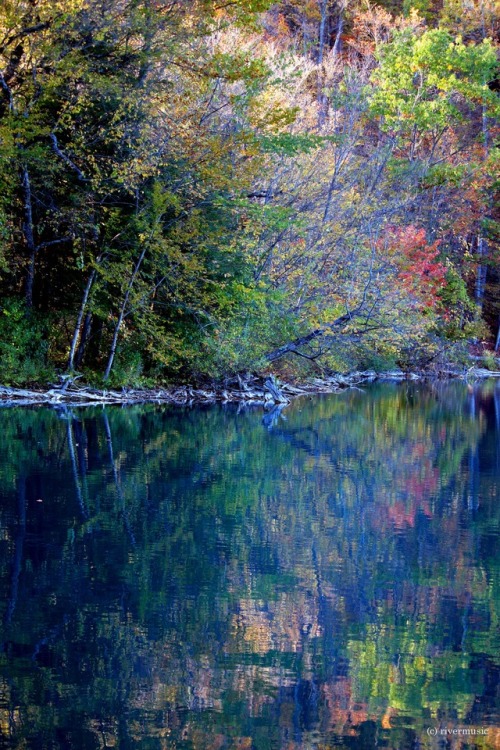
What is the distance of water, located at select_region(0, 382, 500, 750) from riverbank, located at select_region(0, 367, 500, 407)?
21.2 feet

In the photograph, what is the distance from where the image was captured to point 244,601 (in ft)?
18.9

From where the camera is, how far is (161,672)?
4562 millimetres

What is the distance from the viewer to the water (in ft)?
13.5

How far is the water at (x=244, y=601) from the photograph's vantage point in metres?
4.11

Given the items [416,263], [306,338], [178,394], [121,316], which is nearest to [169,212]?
[121,316]

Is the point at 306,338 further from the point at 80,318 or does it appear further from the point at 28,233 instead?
the point at 28,233

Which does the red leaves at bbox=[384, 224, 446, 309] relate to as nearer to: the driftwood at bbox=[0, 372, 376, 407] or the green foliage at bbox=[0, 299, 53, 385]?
the driftwood at bbox=[0, 372, 376, 407]

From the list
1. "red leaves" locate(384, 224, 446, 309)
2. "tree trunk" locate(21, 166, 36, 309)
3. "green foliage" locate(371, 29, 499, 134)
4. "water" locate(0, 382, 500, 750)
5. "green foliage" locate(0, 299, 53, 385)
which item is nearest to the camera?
"water" locate(0, 382, 500, 750)

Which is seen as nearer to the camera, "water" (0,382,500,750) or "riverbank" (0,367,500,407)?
"water" (0,382,500,750)

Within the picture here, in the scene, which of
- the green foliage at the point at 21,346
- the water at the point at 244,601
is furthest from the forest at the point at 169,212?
the water at the point at 244,601

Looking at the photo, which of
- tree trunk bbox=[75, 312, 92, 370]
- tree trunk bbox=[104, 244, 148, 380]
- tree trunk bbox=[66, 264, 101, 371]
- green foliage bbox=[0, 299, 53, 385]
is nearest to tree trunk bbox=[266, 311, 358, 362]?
tree trunk bbox=[104, 244, 148, 380]

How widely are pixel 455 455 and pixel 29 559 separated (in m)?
7.72

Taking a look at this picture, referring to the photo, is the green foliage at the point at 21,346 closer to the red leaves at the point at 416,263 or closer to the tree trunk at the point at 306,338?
the tree trunk at the point at 306,338

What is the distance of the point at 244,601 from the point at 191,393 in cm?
1545
